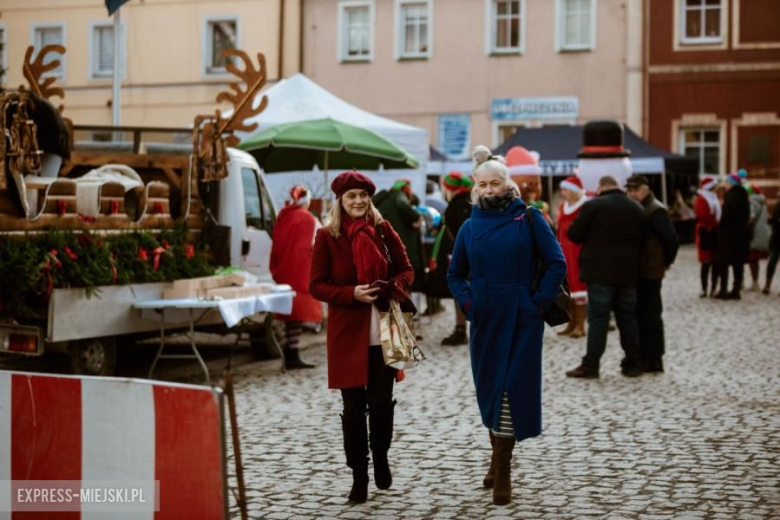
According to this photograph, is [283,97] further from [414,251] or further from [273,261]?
[273,261]

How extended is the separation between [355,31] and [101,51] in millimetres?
7478

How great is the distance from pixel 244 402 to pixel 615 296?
3.27 m

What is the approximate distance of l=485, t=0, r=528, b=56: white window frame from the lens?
3438 centimetres

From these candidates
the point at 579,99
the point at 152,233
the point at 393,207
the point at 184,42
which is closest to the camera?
the point at 152,233

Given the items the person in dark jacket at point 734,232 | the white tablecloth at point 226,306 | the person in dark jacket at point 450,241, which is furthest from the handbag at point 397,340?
the person in dark jacket at point 734,232

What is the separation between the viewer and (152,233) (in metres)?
10.7

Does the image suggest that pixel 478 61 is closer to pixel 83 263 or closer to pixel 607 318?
pixel 607 318

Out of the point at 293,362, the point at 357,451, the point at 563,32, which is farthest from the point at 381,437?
the point at 563,32

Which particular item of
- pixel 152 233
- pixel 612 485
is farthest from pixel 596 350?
pixel 612 485

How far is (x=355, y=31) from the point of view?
35875mm

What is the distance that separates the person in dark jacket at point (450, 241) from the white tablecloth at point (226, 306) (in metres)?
2.45

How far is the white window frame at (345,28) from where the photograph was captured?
117 feet

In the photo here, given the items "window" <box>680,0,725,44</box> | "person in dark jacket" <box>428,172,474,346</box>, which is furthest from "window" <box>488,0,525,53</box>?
"person in dark jacket" <box>428,172,474,346</box>

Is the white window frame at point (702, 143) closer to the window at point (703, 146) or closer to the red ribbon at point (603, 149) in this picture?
the window at point (703, 146)
